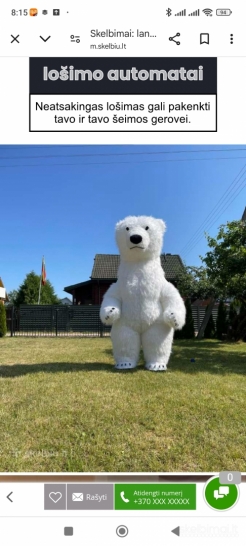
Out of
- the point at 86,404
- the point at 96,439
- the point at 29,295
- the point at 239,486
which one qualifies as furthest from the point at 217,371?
the point at 29,295

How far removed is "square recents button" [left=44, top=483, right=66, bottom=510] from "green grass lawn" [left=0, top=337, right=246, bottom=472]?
17.6 inches

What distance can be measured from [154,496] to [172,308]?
97.2 inches

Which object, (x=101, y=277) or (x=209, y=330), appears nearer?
(x=209, y=330)

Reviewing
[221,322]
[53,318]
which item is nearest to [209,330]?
[221,322]

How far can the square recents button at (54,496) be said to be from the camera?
1152mm

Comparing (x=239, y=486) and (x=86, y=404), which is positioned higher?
(x=239, y=486)

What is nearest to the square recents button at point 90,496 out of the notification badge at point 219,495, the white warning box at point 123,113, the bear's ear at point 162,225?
the notification badge at point 219,495
